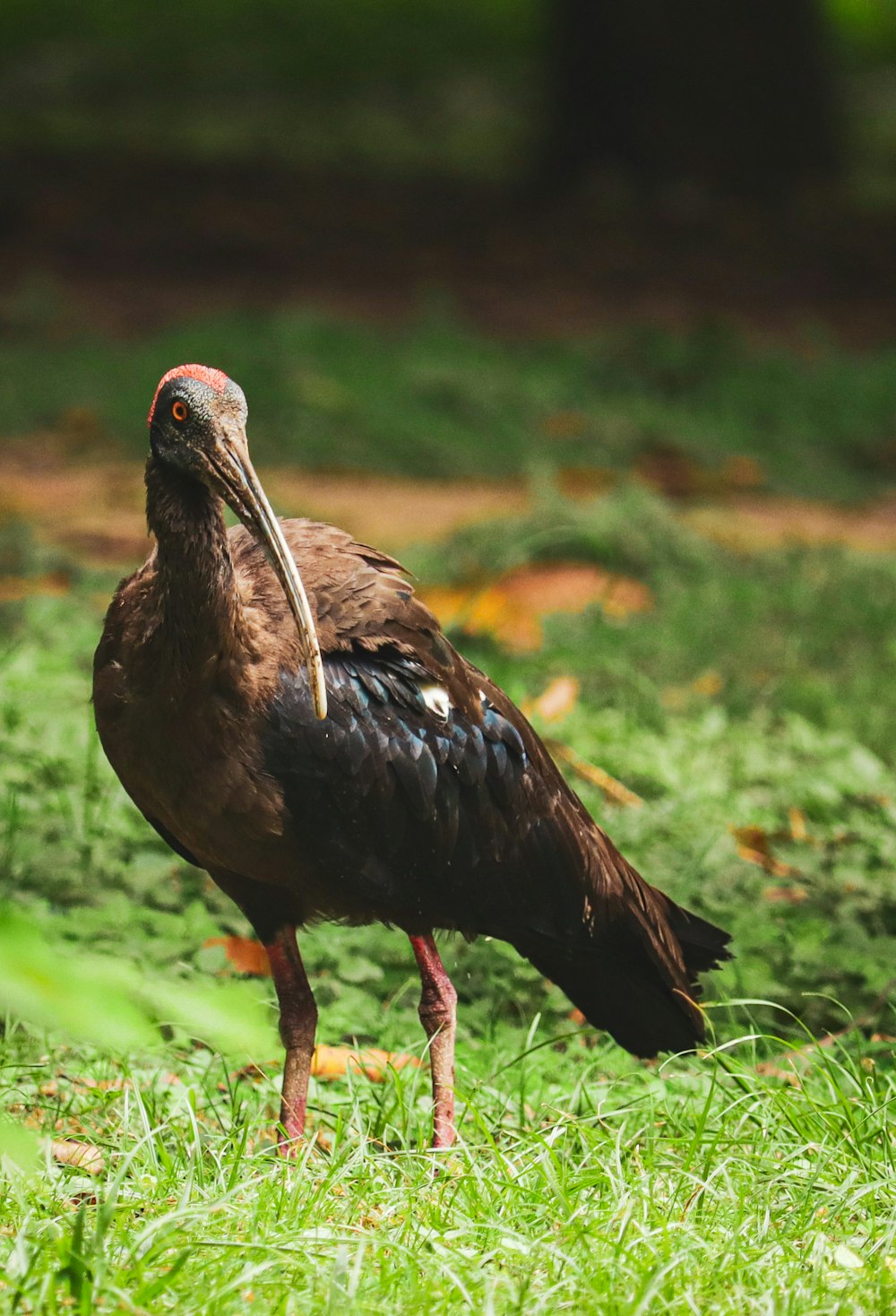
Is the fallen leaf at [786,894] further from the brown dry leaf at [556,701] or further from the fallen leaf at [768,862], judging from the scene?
the brown dry leaf at [556,701]

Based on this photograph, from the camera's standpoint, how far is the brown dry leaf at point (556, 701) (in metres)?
5.84

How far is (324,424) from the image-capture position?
10000 millimetres

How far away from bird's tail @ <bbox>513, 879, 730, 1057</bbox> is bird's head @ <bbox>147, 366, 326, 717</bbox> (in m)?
0.93

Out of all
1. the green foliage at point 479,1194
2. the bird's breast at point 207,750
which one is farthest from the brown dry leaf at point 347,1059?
the bird's breast at point 207,750

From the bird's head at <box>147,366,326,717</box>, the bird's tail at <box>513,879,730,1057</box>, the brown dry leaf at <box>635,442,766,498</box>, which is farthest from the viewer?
the brown dry leaf at <box>635,442,766,498</box>

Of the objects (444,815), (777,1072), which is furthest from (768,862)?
(444,815)

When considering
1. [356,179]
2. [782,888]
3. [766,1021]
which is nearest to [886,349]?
[356,179]

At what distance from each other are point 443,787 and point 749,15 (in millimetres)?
11916

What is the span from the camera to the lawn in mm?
2572

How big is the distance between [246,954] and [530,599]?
325 centimetres

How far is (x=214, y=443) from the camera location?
3271mm

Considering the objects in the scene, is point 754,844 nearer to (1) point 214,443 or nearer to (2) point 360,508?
(1) point 214,443

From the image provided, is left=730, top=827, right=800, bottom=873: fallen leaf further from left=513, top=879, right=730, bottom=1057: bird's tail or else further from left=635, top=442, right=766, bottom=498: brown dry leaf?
left=635, top=442, right=766, bottom=498: brown dry leaf

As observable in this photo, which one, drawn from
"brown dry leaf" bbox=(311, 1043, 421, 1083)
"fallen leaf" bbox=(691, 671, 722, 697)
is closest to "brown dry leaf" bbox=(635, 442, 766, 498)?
"fallen leaf" bbox=(691, 671, 722, 697)
